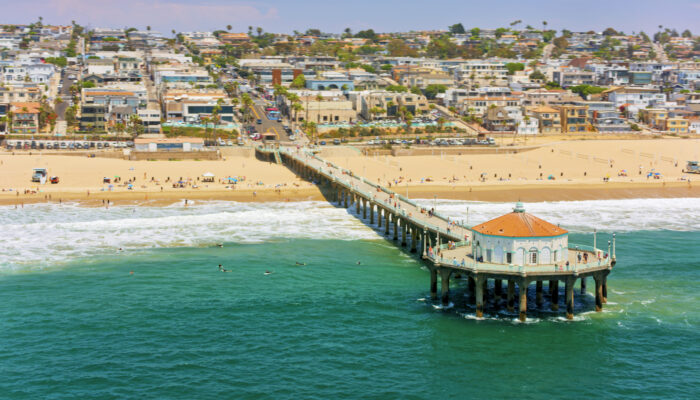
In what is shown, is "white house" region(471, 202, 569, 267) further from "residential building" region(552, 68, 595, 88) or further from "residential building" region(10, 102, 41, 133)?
"residential building" region(552, 68, 595, 88)

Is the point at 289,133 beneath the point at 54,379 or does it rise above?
above

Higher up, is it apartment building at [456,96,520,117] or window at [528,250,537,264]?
apartment building at [456,96,520,117]

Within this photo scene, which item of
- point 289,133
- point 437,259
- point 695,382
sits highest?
point 289,133

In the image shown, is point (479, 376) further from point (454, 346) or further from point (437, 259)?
point (437, 259)

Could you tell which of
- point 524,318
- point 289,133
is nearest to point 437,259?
point 524,318

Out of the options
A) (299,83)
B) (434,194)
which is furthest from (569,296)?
(299,83)

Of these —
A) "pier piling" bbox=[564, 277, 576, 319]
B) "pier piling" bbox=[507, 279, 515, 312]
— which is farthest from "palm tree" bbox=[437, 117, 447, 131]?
"pier piling" bbox=[564, 277, 576, 319]

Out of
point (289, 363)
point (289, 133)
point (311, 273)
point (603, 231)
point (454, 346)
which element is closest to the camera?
point (289, 363)

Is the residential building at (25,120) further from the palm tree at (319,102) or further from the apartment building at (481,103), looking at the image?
the apartment building at (481,103)
